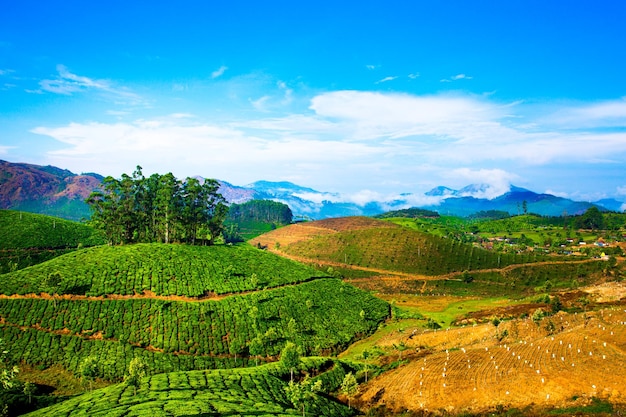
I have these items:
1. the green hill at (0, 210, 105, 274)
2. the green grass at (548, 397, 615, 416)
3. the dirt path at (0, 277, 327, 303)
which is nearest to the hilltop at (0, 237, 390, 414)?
the dirt path at (0, 277, 327, 303)

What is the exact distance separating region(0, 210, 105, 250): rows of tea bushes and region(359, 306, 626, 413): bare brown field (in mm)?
127286

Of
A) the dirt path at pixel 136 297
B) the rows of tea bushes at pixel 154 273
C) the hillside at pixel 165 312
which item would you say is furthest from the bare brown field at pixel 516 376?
the rows of tea bushes at pixel 154 273

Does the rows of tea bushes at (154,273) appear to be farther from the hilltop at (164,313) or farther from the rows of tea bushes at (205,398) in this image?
the rows of tea bushes at (205,398)

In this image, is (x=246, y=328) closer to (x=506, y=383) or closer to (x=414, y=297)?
(x=506, y=383)

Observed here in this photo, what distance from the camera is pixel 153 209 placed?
116500 mm

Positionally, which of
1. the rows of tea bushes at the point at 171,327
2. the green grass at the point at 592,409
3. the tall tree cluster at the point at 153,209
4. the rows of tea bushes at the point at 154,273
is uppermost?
the tall tree cluster at the point at 153,209

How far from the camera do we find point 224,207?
125000 millimetres

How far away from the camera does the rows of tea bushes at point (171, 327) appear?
66.8m

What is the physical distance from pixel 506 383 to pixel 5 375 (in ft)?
192

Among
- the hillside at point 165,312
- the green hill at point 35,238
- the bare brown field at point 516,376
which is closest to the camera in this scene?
the bare brown field at point 516,376

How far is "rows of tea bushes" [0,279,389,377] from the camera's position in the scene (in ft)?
219

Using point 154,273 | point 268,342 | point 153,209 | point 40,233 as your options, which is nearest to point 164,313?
point 154,273

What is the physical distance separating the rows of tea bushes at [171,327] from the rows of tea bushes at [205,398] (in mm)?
15405

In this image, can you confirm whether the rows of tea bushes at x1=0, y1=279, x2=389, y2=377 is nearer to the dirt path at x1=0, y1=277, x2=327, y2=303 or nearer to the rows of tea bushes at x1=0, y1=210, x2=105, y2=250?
the dirt path at x1=0, y1=277, x2=327, y2=303
